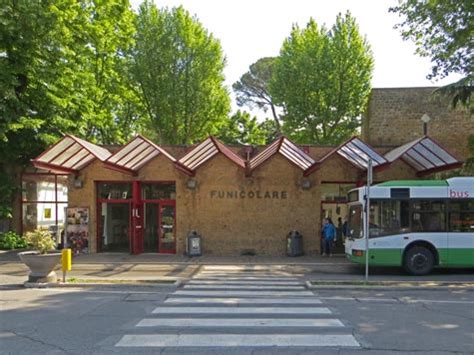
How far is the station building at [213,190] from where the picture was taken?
23.0m

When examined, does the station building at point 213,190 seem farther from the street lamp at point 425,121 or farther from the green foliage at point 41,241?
the street lamp at point 425,121

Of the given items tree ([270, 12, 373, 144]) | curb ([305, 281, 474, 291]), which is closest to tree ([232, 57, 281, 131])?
tree ([270, 12, 373, 144])

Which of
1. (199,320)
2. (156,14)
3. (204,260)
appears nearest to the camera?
(199,320)

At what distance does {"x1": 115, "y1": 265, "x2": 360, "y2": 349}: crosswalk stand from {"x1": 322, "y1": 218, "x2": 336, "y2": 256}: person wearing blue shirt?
7728 millimetres

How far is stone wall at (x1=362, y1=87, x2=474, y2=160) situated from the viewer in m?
31.9

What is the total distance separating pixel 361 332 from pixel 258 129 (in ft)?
149

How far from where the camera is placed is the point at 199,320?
369 inches

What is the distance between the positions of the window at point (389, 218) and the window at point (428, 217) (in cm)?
26

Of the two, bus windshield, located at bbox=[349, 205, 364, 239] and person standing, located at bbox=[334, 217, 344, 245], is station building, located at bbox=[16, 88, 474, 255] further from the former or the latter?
bus windshield, located at bbox=[349, 205, 364, 239]

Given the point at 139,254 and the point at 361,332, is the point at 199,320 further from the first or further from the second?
the point at 139,254

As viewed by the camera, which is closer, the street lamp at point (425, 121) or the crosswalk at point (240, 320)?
the crosswalk at point (240, 320)

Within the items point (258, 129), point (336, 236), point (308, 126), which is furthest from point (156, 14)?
point (336, 236)

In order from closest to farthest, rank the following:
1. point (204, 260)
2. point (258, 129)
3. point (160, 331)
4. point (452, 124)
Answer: point (160, 331) < point (204, 260) < point (452, 124) < point (258, 129)

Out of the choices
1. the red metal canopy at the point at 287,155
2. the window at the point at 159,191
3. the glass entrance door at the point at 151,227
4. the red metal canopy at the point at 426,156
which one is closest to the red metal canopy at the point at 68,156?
the window at the point at 159,191
